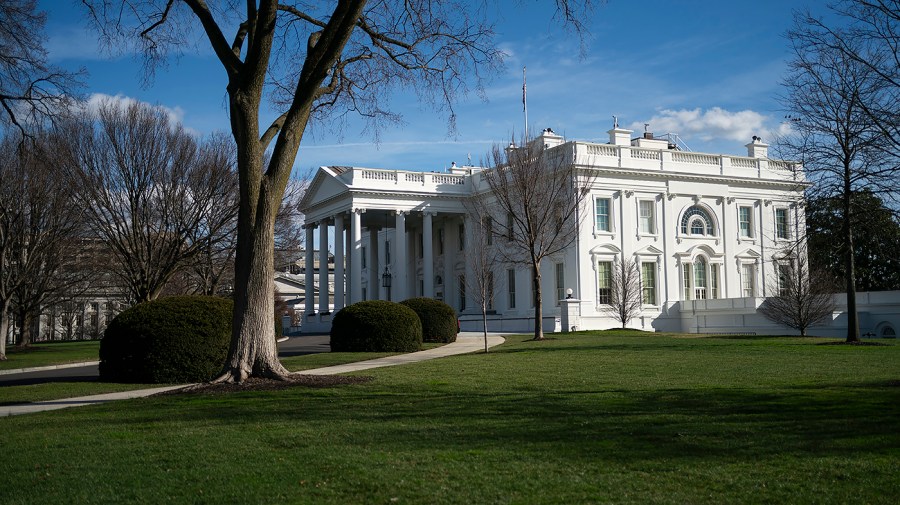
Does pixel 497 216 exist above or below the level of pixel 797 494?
above

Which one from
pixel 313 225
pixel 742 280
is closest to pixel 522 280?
pixel 742 280

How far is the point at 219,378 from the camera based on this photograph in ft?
49.1

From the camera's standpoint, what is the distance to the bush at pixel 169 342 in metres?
17.6

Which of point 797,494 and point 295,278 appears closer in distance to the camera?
point 797,494

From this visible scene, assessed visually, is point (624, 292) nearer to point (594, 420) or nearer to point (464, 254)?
point (464, 254)

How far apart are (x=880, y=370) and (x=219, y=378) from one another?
1265 cm

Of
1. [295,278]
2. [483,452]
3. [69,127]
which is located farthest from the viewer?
[295,278]

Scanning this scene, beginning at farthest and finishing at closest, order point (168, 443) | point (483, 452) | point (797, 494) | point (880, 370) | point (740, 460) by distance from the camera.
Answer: point (880, 370), point (168, 443), point (483, 452), point (740, 460), point (797, 494)

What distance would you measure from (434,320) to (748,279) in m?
27.8

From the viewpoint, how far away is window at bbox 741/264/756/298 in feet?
171

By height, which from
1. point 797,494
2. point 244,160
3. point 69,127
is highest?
point 69,127

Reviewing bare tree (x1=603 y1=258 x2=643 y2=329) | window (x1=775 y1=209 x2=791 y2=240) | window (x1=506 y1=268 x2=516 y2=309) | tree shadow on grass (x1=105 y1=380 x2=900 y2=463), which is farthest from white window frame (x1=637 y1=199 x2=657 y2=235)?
tree shadow on grass (x1=105 y1=380 x2=900 y2=463)

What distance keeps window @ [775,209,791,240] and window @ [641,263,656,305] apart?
31.9ft

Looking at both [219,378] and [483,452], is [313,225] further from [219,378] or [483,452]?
[483,452]
